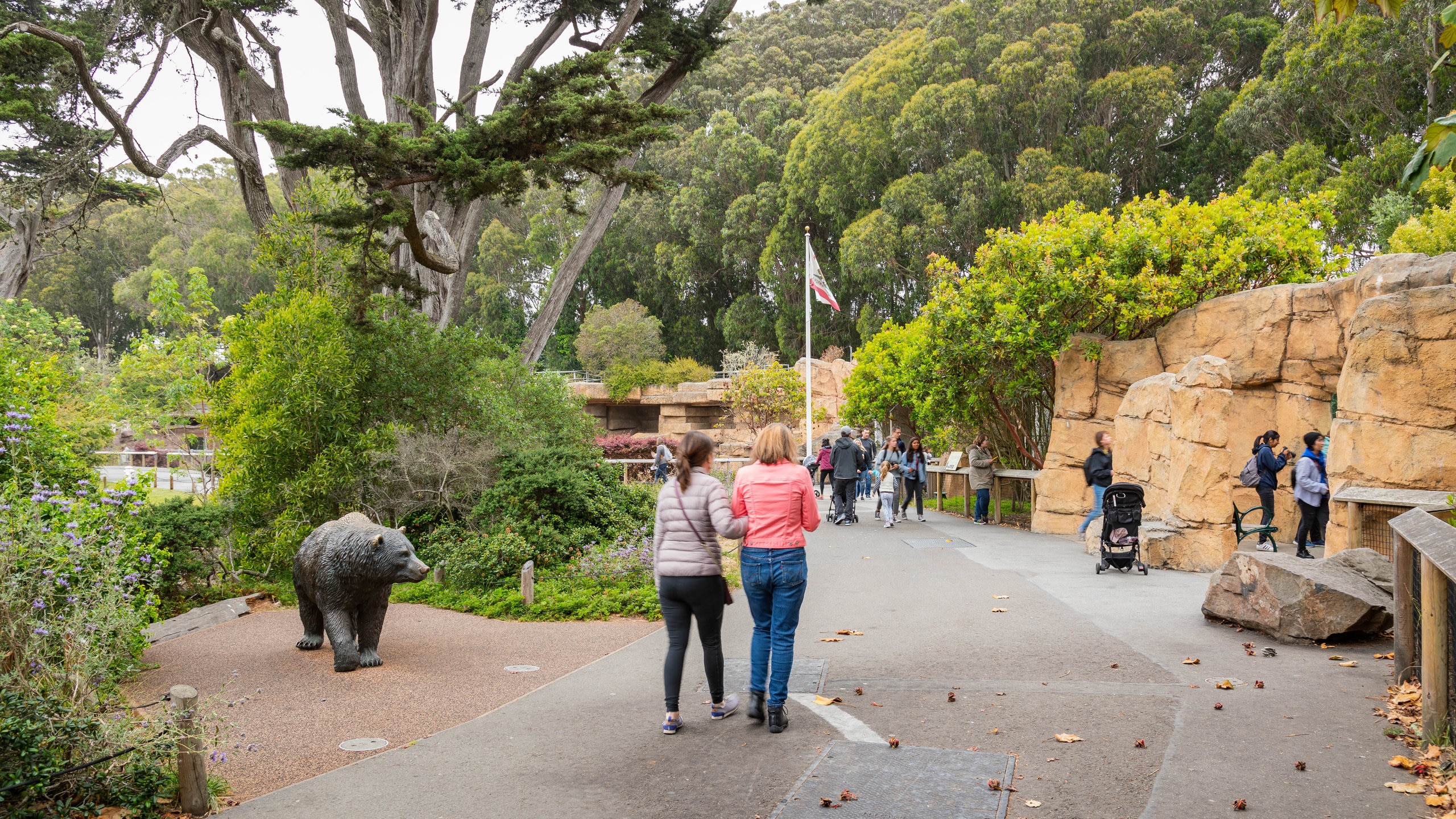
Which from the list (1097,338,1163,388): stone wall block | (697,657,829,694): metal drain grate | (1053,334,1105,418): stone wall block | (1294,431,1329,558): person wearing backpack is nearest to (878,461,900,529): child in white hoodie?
(1053,334,1105,418): stone wall block

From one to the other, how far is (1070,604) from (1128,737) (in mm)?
4144

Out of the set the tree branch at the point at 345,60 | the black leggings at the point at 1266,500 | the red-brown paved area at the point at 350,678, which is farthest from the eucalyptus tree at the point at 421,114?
the black leggings at the point at 1266,500

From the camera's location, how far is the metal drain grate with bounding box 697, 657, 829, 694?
6289 mm

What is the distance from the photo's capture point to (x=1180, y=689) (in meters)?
6.04

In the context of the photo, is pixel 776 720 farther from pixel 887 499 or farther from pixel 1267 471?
pixel 887 499

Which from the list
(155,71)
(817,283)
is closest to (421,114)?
(155,71)

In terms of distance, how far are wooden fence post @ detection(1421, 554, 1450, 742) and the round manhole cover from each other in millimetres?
5611

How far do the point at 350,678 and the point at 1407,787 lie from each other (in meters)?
6.54

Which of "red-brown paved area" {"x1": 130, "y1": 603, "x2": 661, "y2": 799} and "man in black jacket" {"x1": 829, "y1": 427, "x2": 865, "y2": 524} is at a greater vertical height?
"man in black jacket" {"x1": 829, "y1": 427, "x2": 865, "y2": 524}

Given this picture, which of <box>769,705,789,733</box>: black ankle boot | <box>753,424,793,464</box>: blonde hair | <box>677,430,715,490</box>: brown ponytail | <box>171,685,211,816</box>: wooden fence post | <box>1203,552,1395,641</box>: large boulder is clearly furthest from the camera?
<box>1203,552,1395,641</box>: large boulder

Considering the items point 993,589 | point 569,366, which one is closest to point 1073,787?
point 993,589

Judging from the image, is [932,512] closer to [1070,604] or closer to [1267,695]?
[1070,604]

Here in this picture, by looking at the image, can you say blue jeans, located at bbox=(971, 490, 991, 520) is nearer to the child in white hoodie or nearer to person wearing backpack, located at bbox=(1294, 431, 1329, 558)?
the child in white hoodie

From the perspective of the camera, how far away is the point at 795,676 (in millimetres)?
6602
